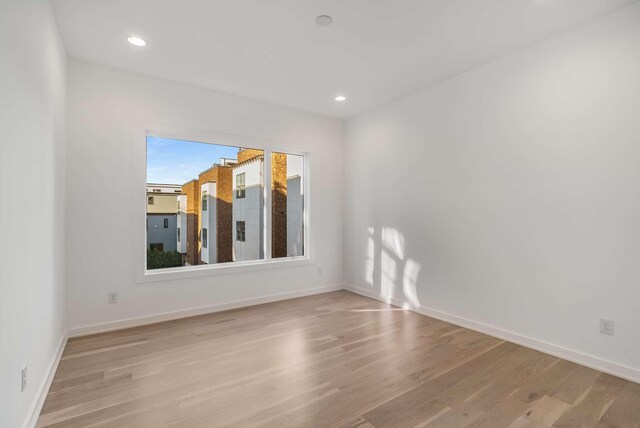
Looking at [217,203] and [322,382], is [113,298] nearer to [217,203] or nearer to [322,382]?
[217,203]

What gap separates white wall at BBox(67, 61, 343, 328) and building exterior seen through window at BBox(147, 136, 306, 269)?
0.27 meters

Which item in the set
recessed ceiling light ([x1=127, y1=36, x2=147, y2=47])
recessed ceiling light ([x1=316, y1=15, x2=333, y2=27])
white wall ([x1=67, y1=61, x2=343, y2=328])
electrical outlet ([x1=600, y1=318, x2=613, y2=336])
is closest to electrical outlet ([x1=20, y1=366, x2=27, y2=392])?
white wall ([x1=67, y1=61, x2=343, y2=328])

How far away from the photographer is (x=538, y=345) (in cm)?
286

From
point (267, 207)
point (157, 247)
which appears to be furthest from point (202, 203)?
point (267, 207)

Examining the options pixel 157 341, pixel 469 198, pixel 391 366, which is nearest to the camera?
pixel 391 366

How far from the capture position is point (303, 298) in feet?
15.1

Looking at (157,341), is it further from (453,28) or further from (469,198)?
(453,28)

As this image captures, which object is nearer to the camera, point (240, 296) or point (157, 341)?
point (157, 341)

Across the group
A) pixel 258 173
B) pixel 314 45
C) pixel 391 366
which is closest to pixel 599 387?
pixel 391 366

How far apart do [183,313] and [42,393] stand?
5.57 ft

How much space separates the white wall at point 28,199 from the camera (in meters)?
1.44

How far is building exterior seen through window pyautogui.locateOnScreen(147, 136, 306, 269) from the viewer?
149 inches

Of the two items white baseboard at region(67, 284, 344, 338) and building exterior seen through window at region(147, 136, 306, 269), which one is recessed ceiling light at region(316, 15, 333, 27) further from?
white baseboard at region(67, 284, 344, 338)

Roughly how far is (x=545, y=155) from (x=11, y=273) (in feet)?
12.8
